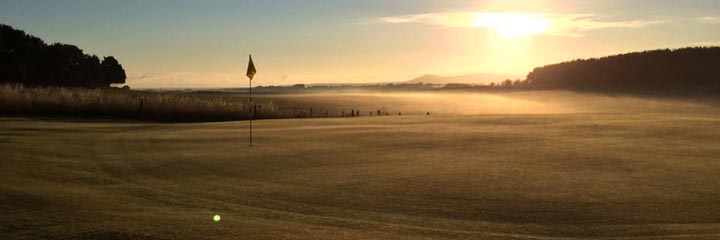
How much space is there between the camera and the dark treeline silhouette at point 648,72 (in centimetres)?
8494

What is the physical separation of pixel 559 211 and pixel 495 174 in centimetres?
284

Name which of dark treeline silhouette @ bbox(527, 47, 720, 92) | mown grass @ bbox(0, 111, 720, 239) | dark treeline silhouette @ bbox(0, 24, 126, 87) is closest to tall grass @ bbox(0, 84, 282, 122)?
mown grass @ bbox(0, 111, 720, 239)

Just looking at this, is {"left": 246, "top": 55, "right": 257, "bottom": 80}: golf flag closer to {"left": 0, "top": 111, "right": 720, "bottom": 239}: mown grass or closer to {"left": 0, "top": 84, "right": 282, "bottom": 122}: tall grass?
{"left": 0, "top": 111, "right": 720, "bottom": 239}: mown grass

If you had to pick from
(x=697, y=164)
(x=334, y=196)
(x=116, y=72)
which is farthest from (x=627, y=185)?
(x=116, y=72)

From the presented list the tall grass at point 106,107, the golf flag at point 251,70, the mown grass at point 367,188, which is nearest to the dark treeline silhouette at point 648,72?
the tall grass at point 106,107

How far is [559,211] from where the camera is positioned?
26.1ft

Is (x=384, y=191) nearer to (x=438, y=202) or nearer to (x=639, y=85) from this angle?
(x=438, y=202)

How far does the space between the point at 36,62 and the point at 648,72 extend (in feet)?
267

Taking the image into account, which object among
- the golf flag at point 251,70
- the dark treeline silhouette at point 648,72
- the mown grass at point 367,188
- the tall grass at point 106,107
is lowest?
the mown grass at point 367,188

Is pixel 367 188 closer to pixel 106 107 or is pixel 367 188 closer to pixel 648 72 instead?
pixel 106 107

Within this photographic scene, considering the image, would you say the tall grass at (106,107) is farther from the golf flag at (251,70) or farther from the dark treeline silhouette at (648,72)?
the dark treeline silhouette at (648,72)

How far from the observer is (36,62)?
69.6m

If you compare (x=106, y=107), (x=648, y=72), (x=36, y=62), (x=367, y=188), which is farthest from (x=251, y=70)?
(x=648, y=72)

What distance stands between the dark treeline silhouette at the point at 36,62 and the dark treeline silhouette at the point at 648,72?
6813 centimetres
